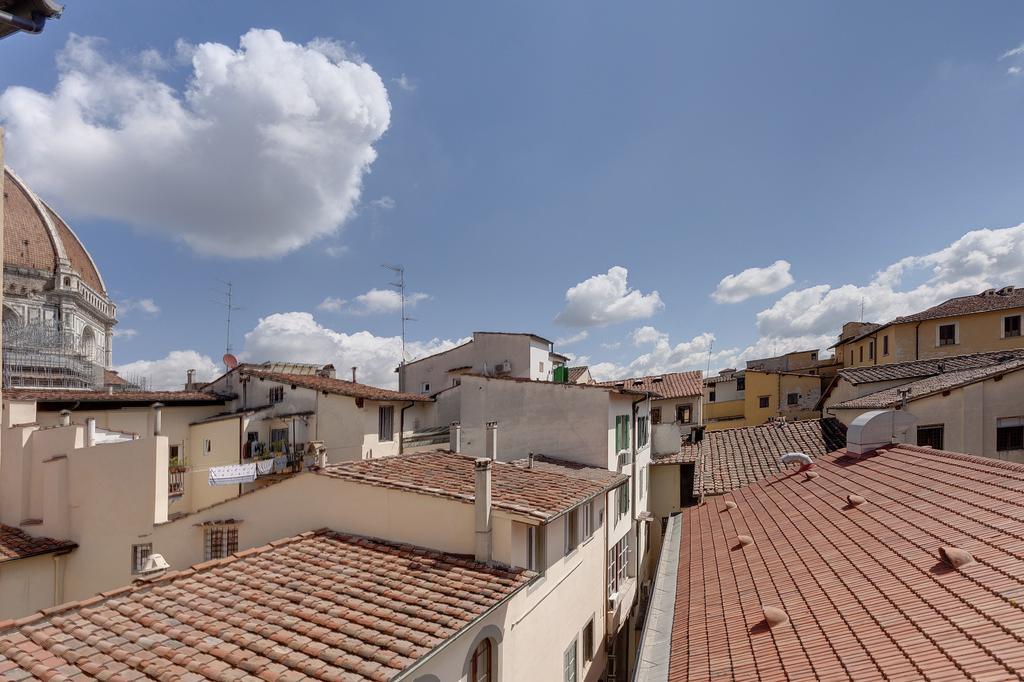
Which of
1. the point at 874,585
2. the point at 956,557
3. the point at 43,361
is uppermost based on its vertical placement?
the point at 43,361

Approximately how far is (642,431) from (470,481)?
43.6 feet

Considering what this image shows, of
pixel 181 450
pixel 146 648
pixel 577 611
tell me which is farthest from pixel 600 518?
pixel 181 450

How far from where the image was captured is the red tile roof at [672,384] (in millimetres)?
31750

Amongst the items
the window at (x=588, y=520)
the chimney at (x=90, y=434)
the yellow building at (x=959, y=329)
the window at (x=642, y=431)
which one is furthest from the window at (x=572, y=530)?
the yellow building at (x=959, y=329)

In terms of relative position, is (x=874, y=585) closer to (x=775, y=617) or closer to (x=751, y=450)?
(x=775, y=617)

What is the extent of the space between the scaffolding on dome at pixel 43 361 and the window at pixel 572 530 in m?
30.8

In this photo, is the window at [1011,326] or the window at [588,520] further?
the window at [1011,326]

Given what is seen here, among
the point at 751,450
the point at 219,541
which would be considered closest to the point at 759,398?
the point at 751,450

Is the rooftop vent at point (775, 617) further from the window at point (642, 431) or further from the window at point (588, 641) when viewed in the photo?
the window at point (642, 431)

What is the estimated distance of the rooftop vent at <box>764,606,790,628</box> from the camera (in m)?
5.93

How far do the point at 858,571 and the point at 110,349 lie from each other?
5944 centimetres

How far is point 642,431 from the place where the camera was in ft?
74.0

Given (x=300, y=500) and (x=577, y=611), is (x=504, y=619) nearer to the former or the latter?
(x=577, y=611)

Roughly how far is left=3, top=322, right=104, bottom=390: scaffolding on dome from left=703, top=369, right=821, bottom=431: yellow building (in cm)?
4810
